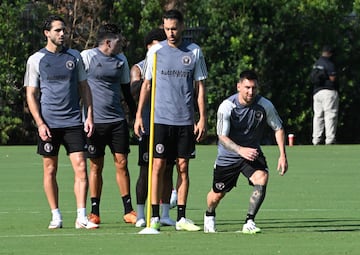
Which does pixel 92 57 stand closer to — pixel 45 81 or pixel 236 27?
pixel 45 81

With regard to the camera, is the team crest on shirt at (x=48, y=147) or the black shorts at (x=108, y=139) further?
the black shorts at (x=108, y=139)

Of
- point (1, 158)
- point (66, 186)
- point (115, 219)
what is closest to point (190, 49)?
point (115, 219)

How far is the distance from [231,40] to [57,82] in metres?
17.7

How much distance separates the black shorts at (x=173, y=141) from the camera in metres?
13.0

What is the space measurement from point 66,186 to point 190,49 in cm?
619

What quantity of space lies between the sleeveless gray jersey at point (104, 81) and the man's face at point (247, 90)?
1.83m

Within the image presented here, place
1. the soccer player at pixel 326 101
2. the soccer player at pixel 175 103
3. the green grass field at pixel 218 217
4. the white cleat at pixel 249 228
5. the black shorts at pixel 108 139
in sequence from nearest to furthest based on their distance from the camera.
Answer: the green grass field at pixel 218 217, the white cleat at pixel 249 228, the soccer player at pixel 175 103, the black shorts at pixel 108 139, the soccer player at pixel 326 101

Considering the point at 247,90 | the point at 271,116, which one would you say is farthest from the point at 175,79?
the point at 271,116

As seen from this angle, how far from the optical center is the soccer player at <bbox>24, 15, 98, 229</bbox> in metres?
13.1

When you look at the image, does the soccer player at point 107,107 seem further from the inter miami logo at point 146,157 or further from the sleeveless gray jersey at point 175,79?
the sleeveless gray jersey at point 175,79

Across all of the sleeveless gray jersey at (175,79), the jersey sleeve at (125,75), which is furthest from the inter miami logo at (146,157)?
the sleeveless gray jersey at (175,79)

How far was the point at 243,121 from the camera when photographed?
502 inches

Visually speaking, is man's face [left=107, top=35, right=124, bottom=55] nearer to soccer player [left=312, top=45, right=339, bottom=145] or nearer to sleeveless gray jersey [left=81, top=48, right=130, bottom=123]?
sleeveless gray jersey [left=81, top=48, right=130, bottom=123]

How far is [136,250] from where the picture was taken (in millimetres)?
10992
